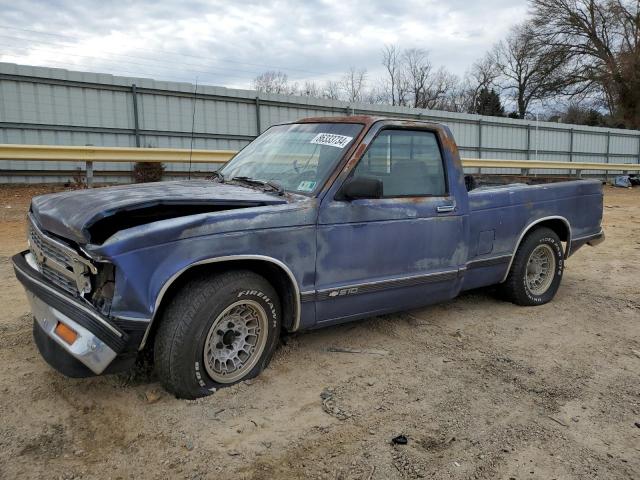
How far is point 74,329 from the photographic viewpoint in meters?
2.79

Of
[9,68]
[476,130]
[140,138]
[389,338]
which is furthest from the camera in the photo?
[476,130]

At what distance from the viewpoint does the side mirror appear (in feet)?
11.4

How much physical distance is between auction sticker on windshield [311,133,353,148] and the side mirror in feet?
1.37

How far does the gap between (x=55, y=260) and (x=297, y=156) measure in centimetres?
183

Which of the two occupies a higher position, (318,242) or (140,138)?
(140,138)

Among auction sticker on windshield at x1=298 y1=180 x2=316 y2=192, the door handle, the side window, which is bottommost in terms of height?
the door handle

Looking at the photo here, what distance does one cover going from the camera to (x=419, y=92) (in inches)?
2212

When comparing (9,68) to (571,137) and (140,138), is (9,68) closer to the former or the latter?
(140,138)

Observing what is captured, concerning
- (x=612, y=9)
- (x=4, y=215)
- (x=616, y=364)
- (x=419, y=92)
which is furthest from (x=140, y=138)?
(x=419, y=92)

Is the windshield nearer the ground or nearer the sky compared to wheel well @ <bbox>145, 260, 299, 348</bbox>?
nearer the sky

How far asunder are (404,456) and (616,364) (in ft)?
7.12

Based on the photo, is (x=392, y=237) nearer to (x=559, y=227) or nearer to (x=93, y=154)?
(x=559, y=227)

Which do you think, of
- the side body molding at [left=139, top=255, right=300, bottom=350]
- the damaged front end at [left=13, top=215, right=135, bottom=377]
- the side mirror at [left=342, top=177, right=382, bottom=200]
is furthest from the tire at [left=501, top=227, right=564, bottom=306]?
the damaged front end at [left=13, top=215, right=135, bottom=377]

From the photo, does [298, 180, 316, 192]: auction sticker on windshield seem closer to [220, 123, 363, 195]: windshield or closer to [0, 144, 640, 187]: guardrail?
[220, 123, 363, 195]: windshield
